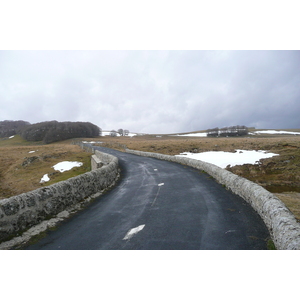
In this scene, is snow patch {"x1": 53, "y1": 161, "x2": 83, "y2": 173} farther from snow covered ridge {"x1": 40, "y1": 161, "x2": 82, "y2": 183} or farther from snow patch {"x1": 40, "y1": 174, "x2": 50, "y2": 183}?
snow patch {"x1": 40, "y1": 174, "x2": 50, "y2": 183}

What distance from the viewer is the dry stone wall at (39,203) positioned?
212 inches

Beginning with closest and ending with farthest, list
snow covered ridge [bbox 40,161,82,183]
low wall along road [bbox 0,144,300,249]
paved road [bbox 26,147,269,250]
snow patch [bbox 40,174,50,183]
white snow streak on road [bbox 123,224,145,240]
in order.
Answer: low wall along road [bbox 0,144,300,249], paved road [bbox 26,147,269,250], white snow streak on road [bbox 123,224,145,240], snow patch [bbox 40,174,50,183], snow covered ridge [bbox 40,161,82,183]

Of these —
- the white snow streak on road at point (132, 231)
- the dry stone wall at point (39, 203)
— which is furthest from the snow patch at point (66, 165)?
the white snow streak on road at point (132, 231)

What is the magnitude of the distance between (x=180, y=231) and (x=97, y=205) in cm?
452

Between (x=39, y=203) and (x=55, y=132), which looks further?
(x=55, y=132)

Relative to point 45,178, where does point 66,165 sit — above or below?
above

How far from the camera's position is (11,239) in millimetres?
5246

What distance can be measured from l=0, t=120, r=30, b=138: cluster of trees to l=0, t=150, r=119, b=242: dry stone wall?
584ft

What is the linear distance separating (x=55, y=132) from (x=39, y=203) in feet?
425

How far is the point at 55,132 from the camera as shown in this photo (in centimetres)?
12300

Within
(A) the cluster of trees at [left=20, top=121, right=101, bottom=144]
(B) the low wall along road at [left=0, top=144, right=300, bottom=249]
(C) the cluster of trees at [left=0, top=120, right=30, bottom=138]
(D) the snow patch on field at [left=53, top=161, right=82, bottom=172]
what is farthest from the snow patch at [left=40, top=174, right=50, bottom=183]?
(C) the cluster of trees at [left=0, top=120, right=30, bottom=138]

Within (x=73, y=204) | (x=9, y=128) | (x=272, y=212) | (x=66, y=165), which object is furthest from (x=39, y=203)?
(x=9, y=128)

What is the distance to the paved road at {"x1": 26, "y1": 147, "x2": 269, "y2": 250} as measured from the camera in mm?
4957

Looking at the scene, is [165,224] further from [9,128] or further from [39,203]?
[9,128]
